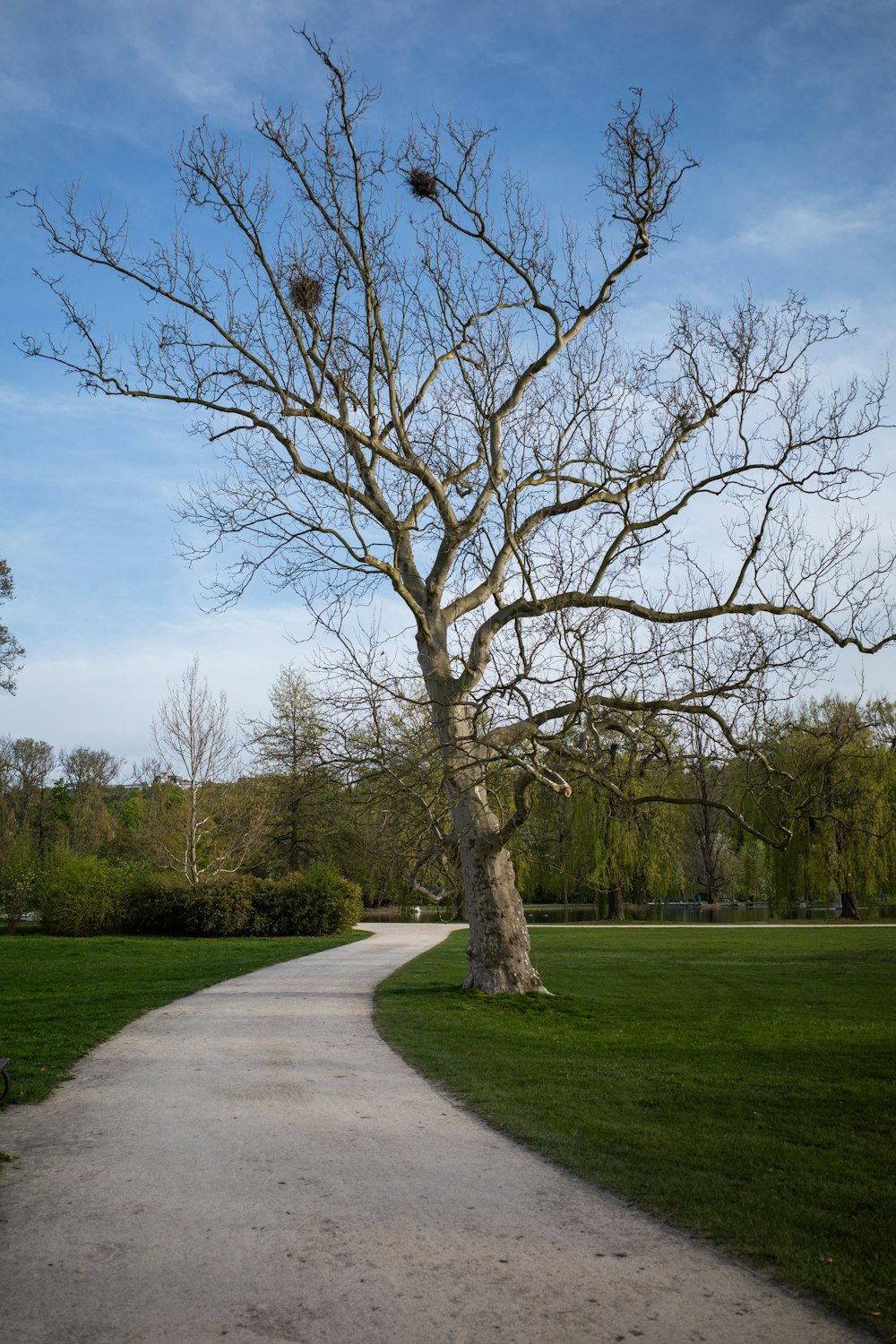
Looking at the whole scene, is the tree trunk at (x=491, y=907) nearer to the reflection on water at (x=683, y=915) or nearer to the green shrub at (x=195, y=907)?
the green shrub at (x=195, y=907)

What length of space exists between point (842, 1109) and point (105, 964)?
49.1ft

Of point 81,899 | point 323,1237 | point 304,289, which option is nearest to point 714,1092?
point 323,1237

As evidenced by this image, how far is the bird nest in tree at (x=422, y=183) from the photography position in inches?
505

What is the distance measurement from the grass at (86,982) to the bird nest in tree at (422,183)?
36.9 ft

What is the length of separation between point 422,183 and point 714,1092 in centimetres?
1146

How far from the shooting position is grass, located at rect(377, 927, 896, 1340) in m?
4.62

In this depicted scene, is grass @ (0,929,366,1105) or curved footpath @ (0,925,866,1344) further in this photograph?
grass @ (0,929,366,1105)

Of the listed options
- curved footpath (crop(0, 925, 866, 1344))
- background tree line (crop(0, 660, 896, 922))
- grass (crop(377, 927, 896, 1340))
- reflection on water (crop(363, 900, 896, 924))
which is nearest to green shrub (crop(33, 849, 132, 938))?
background tree line (crop(0, 660, 896, 922))

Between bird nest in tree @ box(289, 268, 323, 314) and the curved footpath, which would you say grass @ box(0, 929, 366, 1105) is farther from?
bird nest in tree @ box(289, 268, 323, 314)

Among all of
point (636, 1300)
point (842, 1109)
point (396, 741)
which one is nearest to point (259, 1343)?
point (636, 1300)

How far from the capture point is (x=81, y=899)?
2758 cm

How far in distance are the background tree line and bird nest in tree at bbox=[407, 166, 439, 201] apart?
22.7ft

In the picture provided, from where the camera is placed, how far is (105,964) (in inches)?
733

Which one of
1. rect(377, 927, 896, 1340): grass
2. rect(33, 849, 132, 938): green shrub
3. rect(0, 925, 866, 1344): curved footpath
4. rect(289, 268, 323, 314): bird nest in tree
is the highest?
rect(289, 268, 323, 314): bird nest in tree
